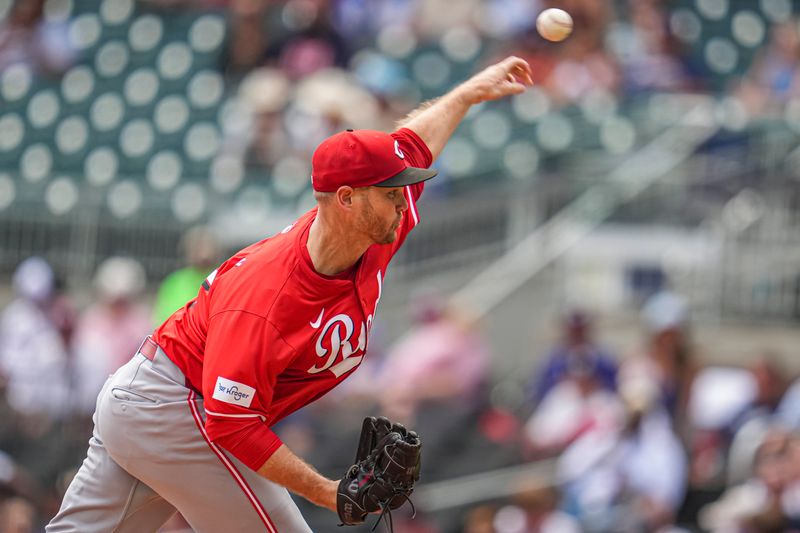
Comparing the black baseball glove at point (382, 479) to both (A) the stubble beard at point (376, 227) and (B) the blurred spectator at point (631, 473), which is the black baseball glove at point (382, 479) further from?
(B) the blurred spectator at point (631, 473)

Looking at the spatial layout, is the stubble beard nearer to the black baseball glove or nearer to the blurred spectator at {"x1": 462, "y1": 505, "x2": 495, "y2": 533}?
the black baseball glove

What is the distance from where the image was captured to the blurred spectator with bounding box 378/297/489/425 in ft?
28.4

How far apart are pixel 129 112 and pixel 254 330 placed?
9.49 m

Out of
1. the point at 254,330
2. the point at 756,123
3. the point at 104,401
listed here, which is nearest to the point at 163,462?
the point at 104,401

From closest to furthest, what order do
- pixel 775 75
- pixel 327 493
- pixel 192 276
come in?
pixel 327 493 → pixel 192 276 → pixel 775 75

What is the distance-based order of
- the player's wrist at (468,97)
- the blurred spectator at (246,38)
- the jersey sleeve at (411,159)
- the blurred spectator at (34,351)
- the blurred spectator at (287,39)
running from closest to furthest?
the jersey sleeve at (411,159)
the player's wrist at (468,97)
the blurred spectator at (34,351)
the blurred spectator at (287,39)
the blurred spectator at (246,38)

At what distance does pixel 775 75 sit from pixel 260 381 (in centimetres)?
870

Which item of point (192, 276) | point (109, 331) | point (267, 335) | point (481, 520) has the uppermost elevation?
point (267, 335)

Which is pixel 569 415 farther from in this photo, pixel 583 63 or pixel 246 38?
pixel 246 38

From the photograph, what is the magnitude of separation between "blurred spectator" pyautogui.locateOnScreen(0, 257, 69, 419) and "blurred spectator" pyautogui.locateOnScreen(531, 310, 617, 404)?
3401 millimetres

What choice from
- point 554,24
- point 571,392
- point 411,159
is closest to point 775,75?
point 571,392

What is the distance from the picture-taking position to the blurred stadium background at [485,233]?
8062 mm

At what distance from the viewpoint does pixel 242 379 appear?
3852 mm

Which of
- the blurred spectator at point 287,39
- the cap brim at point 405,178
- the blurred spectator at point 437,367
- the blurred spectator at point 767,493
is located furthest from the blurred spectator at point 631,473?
the blurred spectator at point 287,39
